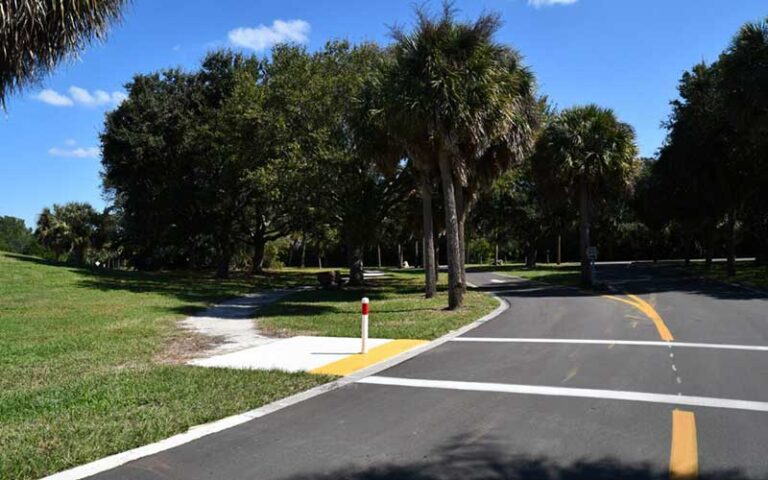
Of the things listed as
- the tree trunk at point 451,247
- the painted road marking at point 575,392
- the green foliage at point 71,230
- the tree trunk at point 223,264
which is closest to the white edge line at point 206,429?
the painted road marking at point 575,392

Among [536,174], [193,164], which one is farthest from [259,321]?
[193,164]

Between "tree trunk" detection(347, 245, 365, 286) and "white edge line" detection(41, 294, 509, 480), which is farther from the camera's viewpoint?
"tree trunk" detection(347, 245, 365, 286)

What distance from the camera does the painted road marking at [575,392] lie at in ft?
21.1

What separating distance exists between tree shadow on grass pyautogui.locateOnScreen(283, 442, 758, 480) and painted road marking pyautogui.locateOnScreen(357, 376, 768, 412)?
205 centimetres

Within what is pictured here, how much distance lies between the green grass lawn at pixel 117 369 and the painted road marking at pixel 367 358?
56 centimetres

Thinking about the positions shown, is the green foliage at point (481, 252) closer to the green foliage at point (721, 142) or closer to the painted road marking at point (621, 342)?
the green foliage at point (721, 142)

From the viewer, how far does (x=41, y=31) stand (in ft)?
28.4

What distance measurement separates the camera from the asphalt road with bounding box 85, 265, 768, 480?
475 cm

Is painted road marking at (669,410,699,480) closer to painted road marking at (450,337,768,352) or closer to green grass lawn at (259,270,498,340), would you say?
painted road marking at (450,337,768,352)

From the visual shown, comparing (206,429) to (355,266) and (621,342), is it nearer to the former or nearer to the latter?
(621,342)

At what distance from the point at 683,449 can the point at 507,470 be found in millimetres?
A: 1587

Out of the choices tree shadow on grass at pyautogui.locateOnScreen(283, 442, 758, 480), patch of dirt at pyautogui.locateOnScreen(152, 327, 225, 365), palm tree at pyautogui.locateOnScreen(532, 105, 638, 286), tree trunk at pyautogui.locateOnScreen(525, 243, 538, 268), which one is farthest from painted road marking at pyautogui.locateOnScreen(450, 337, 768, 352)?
tree trunk at pyautogui.locateOnScreen(525, 243, 538, 268)

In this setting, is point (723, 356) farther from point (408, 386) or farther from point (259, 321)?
point (259, 321)

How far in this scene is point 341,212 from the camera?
24.5 metres
